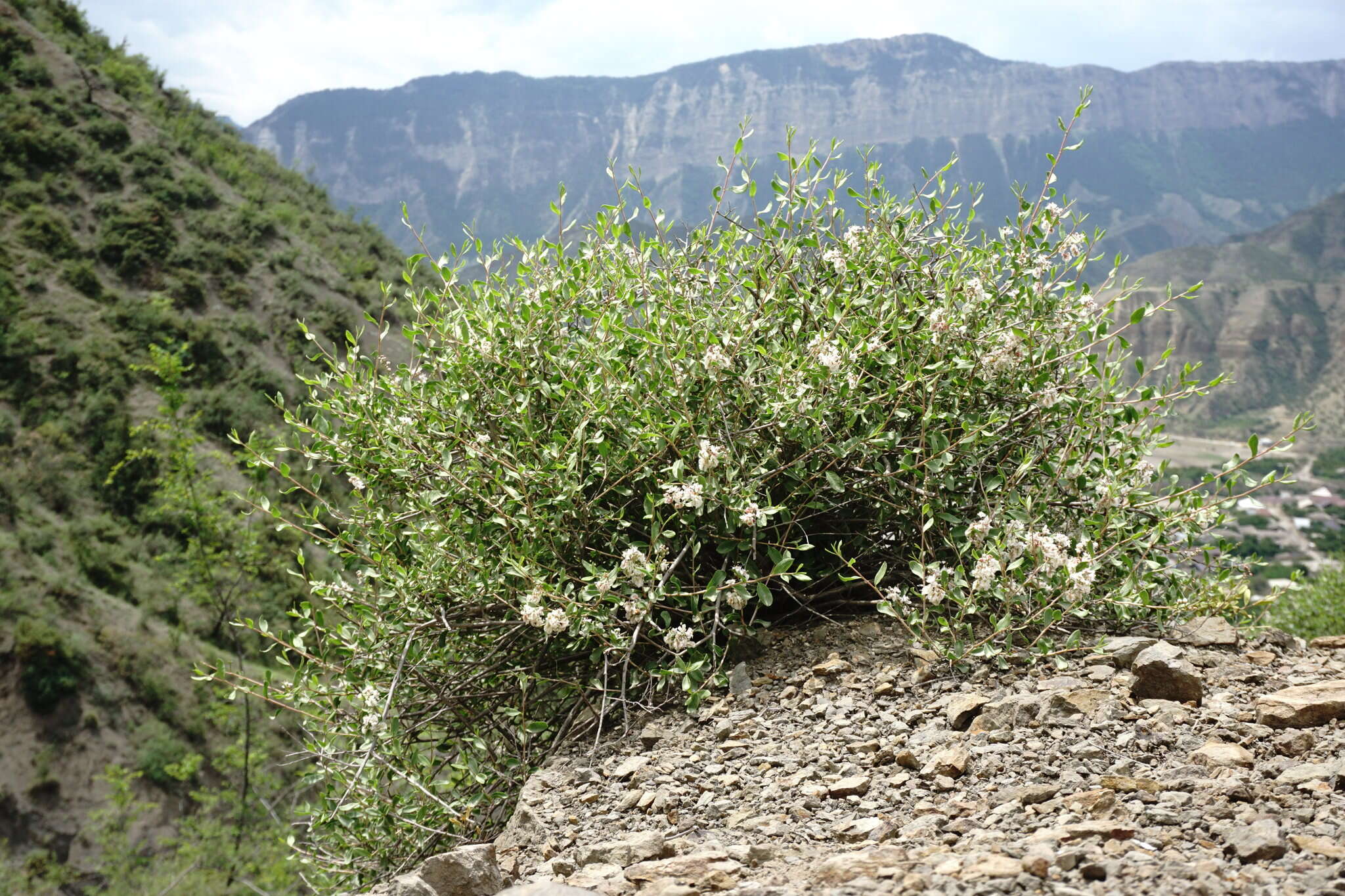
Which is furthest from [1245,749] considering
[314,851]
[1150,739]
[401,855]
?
[314,851]

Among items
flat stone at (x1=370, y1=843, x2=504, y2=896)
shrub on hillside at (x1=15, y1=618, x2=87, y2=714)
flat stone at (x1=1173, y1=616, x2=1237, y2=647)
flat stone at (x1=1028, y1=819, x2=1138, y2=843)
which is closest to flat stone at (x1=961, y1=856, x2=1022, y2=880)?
flat stone at (x1=1028, y1=819, x2=1138, y2=843)

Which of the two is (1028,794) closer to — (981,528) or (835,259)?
(981,528)

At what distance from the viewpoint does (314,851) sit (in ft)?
11.6

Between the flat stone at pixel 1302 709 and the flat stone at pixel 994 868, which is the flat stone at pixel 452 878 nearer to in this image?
the flat stone at pixel 994 868

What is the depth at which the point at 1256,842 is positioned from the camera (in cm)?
186

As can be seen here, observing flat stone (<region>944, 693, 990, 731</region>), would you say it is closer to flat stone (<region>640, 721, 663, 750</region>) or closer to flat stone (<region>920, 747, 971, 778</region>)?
flat stone (<region>920, 747, 971, 778</region>)

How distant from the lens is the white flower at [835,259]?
341 centimetres

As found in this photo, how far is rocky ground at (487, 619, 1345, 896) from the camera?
188cm

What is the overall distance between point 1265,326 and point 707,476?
4694 inches

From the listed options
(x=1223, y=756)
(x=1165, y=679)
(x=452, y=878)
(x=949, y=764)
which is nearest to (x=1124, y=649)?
(x=1165, y=679)

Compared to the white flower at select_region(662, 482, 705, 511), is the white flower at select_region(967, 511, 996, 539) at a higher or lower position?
lower

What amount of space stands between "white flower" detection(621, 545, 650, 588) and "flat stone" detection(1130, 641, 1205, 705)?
1.60 metres

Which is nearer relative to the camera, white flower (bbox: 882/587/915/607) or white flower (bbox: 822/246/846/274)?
white flower (bbox: 882/587/915/607)

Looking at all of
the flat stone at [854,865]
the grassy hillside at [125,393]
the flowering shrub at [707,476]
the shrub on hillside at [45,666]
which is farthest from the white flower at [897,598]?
the shrub on hillside at [45,666]
